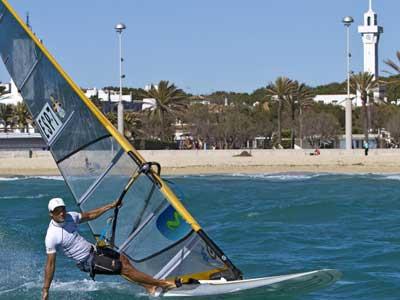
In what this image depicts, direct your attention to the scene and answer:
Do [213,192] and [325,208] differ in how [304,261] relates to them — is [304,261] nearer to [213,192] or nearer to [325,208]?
[325,208]

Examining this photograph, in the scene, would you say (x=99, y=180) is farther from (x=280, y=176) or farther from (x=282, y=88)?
(x=282, y=88)

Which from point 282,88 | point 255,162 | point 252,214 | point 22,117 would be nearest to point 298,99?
Result: point 282,88

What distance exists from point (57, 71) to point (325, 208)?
14.3 metres

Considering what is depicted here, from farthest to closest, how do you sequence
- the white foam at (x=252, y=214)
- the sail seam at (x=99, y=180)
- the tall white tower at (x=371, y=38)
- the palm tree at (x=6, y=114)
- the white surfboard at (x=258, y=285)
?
the tall white tower at (x=371, y=38), the palm tree at (x=6, y=114), the white foam at (x=252, y=214), the sail seam at (x=99, y=180), the white surfboard at (x=258, y=285)

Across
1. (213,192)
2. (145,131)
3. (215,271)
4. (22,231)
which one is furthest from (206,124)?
(215,271)

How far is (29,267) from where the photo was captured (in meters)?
12.8

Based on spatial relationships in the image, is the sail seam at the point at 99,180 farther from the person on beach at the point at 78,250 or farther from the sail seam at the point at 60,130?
the sail seam at the point at 60,130

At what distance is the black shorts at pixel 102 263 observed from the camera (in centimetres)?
830

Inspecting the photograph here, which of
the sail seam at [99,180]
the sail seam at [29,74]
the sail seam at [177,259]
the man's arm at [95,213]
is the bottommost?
the sail seam at [177,259]

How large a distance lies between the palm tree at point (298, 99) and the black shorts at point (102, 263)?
57.0 metres

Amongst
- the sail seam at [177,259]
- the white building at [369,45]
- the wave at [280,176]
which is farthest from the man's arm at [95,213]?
the white building at [369,45]

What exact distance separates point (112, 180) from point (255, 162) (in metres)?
39.9

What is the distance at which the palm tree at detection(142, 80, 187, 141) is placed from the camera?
62.5 meters

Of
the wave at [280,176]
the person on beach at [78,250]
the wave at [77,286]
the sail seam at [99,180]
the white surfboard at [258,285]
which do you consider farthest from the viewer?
the wave at [280,176]
